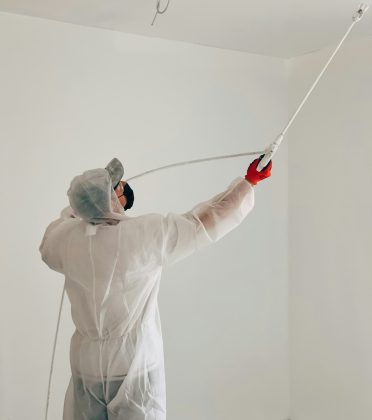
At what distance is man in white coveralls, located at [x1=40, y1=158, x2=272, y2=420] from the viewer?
75.4 inches

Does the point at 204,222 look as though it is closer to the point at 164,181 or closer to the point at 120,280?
the point at 120,280

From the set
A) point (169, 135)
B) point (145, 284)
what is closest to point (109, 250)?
point (145, 284)

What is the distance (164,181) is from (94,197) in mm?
1177

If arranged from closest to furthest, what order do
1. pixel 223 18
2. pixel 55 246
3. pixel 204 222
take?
1. pixel 204 222
2. pixel 55 246
3. pixel 223 18

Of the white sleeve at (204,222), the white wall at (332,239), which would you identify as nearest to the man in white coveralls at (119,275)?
the white sleeve at (204,222)

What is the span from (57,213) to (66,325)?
519 mm

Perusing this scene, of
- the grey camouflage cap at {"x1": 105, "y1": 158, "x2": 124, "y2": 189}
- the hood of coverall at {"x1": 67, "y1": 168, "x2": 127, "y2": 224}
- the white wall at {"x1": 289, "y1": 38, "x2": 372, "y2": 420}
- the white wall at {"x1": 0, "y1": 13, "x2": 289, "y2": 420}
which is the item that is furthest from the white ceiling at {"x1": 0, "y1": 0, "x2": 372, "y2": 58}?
the hood of coverall at {"x1": 67, "y1": 168, "x2": 127, "y2": 224}

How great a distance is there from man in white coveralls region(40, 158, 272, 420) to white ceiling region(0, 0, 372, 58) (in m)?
0.82

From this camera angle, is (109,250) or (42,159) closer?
(109,250)

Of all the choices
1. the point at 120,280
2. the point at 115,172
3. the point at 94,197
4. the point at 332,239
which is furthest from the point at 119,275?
the point at 332,239

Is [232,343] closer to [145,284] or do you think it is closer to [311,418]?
[311,418]

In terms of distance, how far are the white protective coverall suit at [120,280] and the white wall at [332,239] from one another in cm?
131

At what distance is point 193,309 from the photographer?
127 inches

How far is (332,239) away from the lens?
128 inches
